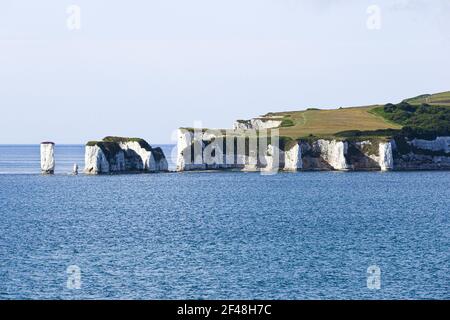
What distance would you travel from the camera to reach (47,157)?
177000 mm

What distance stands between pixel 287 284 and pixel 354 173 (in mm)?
131414

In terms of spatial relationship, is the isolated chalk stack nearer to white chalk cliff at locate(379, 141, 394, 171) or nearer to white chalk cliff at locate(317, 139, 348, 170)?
white chalk cliff at locate(317, 139, 348, 170)

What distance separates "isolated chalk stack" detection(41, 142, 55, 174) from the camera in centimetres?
17207

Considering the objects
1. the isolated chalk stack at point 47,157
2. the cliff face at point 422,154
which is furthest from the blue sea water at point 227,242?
the cliff face at point 422,154

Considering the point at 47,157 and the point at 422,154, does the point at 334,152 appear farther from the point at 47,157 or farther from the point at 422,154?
the point at 47,157

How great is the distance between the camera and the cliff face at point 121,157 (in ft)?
561

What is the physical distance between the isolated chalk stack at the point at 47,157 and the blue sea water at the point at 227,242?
3589 cm

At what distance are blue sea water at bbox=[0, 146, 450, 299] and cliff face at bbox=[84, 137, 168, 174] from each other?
33.2 meters

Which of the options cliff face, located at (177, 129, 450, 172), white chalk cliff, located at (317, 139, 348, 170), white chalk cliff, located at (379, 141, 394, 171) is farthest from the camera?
cliff face, located at (177, 129, 450, 172)

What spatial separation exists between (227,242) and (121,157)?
372ft

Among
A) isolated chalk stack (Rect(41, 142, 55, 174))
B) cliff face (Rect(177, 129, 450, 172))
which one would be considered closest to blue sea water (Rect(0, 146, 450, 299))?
isolated chalk stack (Rect(41, 142, 55, 174))

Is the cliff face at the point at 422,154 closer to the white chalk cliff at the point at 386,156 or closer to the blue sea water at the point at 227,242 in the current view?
the white chalk cliff at the point at 386,156

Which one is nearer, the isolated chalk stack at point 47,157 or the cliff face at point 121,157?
the cliff face at point 121,157
